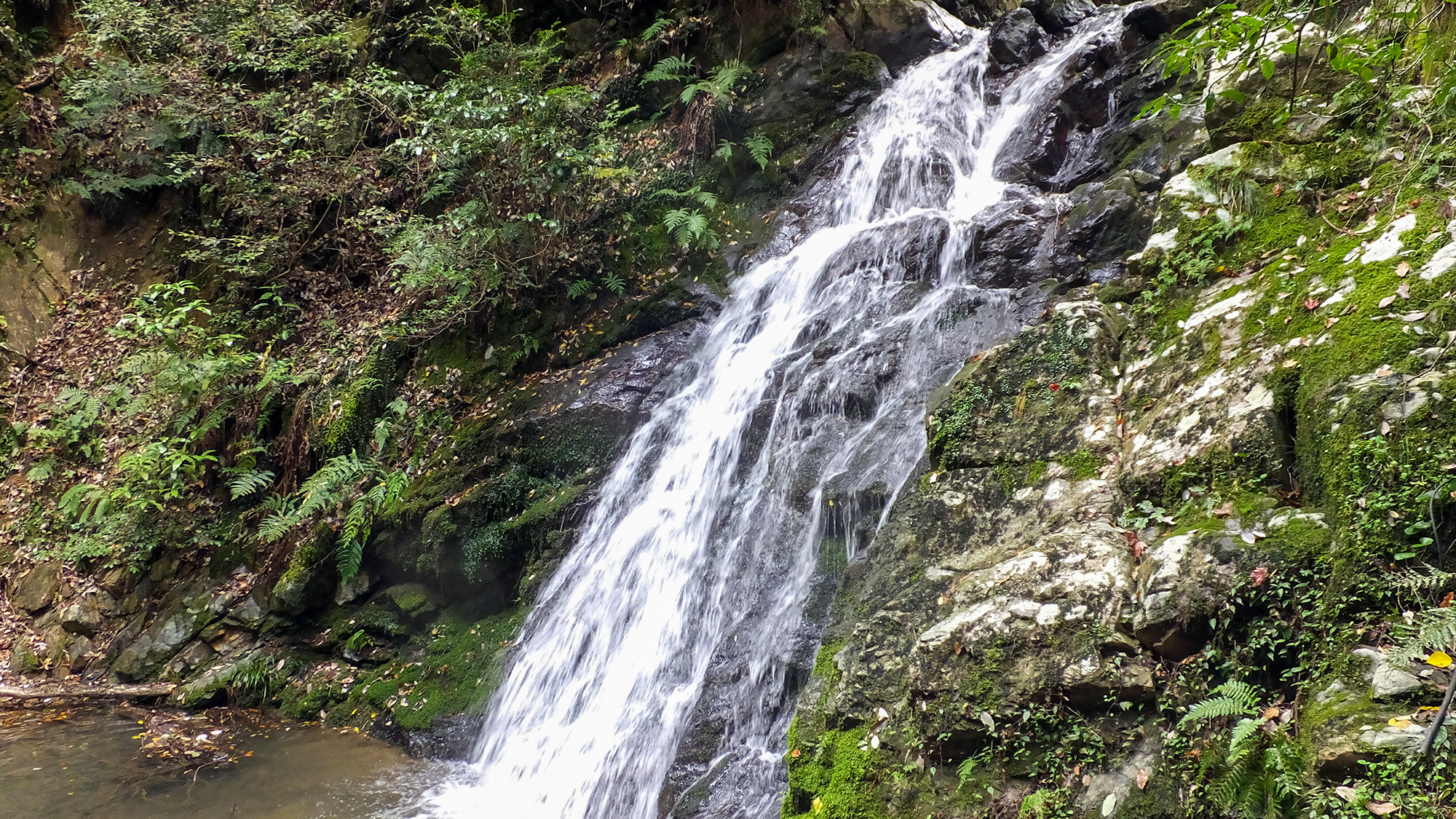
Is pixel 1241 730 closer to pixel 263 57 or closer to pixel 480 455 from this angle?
pixel 480 455

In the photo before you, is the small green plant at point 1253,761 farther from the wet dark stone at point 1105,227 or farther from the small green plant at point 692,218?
the small green plant at point 692,218

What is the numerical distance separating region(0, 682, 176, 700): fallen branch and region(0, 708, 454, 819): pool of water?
1.55 ft

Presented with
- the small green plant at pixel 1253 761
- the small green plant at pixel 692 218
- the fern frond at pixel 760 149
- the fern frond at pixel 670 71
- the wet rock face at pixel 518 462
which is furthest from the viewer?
the fern frond at pixel 670 71

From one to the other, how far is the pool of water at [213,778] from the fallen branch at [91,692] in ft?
1.55

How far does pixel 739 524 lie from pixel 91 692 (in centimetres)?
687

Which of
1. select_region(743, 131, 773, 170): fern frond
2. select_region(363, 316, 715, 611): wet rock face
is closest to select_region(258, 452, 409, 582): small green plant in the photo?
select_region(363, 316, 715, 611): wet rock face

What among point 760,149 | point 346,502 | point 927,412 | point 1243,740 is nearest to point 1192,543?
point 1243,740

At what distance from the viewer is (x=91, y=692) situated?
7367mm

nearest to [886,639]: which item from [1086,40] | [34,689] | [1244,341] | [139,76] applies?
[1244,341]

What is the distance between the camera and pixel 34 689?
24.7ft

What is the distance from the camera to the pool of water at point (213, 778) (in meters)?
5.18

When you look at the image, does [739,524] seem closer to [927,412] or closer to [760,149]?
[927,412]

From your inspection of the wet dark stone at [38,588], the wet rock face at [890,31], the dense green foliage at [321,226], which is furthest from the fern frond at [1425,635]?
the wet dark stone at [38,588]

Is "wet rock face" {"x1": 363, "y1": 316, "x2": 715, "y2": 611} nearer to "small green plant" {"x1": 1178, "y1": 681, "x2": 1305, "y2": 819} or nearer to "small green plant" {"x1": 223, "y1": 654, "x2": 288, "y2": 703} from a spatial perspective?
"small green plant" {"x1": 223, "y1": 654, "x2": 288, "y2": 703}
